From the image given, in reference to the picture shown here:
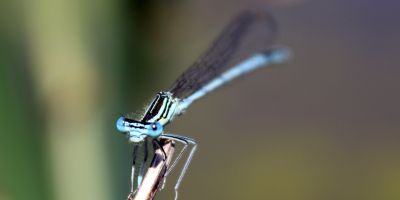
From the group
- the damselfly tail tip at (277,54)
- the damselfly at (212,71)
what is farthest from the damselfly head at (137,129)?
the damselfly tail tip at (277,54)

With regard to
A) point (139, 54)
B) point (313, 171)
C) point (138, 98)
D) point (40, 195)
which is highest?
point (139, 54)

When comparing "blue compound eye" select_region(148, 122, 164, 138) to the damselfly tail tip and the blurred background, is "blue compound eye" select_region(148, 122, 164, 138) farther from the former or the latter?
the damselfly tail tip

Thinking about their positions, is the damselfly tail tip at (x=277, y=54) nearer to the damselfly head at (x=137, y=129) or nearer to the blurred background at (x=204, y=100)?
the blurred background at (x=204, y=100)

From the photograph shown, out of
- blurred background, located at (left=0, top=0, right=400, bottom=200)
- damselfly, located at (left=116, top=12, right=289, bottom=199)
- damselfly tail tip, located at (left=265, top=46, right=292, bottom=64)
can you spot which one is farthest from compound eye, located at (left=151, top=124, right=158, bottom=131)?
damselfly tail tip, located at (left=265, top=46, right=292, bottom=64)

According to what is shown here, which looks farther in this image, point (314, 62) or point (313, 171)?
point (314, 62)

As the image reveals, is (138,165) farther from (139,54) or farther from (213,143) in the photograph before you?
(213,143)

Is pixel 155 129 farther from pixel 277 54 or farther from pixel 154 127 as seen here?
pixel 277 54

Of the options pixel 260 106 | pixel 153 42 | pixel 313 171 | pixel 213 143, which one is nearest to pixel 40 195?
pixel 153 42
